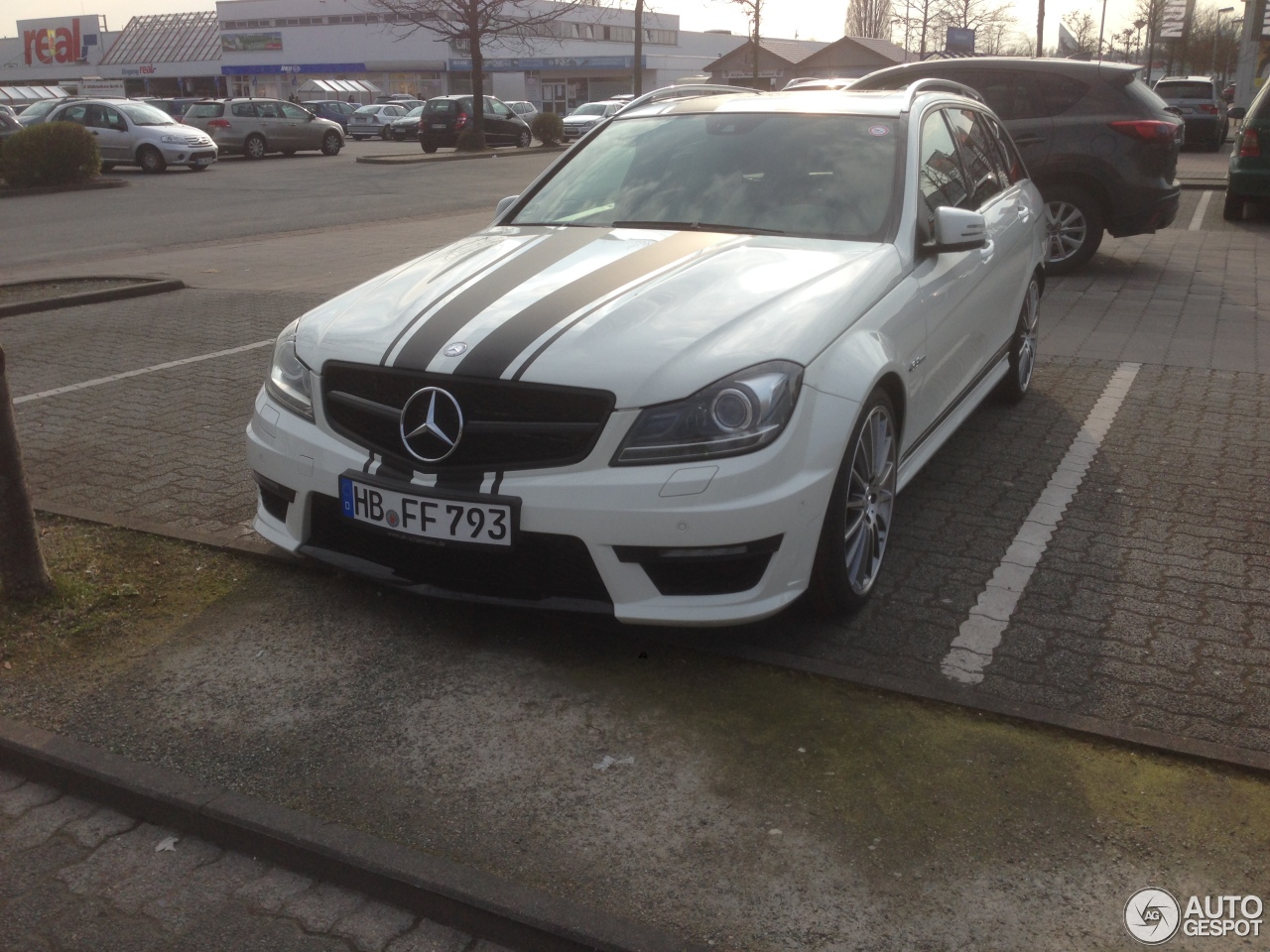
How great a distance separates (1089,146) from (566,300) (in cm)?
860

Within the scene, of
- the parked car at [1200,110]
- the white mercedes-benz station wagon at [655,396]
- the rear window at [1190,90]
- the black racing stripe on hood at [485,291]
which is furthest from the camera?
the rear window at [1190,90]

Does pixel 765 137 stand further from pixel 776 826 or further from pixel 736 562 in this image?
pixel 776 826

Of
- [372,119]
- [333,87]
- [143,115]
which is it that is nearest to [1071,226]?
[143,115]

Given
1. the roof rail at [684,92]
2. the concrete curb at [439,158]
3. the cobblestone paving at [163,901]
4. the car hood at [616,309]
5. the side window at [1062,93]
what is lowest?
the cobblestone paving at [163,901]

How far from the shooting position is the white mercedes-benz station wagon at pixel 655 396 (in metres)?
3.43

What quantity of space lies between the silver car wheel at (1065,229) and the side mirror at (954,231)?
282 inches

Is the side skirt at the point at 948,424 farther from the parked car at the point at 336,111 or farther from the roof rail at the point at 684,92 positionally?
the parked car at the point at 336,111

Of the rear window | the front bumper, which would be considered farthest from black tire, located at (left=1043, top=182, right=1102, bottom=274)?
the rear window

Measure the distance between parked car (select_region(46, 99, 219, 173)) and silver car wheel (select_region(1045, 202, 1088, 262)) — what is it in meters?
22.6

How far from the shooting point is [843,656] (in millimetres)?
3801

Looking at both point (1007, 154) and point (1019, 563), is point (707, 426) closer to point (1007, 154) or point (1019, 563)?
point (1019, 563)

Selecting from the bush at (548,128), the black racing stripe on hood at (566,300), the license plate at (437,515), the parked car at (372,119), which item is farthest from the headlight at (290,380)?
the parked car at (372,119)

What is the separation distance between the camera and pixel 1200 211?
16656 mm

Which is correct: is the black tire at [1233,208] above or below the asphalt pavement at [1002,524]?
above
